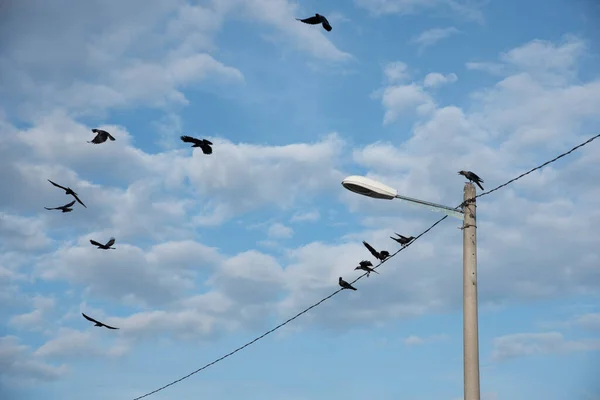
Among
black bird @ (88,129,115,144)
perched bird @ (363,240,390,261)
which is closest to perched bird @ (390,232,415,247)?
perched bird @ (363,240,390,261)

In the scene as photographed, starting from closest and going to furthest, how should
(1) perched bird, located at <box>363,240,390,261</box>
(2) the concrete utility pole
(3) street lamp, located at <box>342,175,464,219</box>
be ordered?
(2) the concrete utility pole, (3) street lamp, located at <box>342,175,464,219</box>, (1) perched bird, located at <box>363,240,390,261</box>

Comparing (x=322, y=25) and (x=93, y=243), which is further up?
(x=322, y=25)

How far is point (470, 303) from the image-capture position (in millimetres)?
9492

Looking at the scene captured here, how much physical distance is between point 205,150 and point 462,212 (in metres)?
6.28

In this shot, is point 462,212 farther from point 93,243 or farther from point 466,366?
point 93,243

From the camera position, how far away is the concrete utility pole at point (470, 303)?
9141mm

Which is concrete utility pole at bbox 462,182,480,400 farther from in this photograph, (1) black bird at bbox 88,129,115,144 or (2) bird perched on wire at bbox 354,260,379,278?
(1) black bird at bbox 88,129,115,144

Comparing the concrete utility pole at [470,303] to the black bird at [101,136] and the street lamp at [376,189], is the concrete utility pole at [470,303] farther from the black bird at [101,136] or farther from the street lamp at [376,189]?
the black bird at [101,136]

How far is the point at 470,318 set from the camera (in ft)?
30.8

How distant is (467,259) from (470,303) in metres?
0.62

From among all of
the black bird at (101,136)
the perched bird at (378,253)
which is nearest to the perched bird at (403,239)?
the perched bird at (378,253)

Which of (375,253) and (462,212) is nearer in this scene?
(462,212)

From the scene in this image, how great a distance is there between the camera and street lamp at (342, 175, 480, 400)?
917 centimetres

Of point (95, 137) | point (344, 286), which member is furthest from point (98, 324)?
point (344, 286)
